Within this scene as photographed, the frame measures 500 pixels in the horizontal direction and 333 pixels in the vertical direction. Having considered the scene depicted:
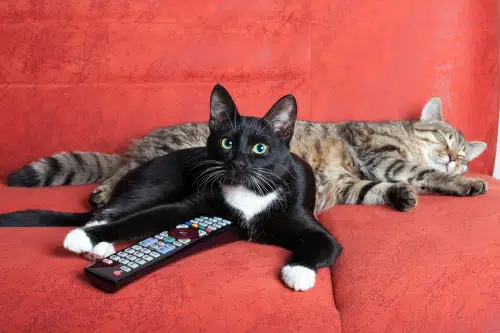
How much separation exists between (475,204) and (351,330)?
78 cm

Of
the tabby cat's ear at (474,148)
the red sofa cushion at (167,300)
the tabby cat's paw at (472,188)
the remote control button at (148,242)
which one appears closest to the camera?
the red sofa cushion at (167,300)

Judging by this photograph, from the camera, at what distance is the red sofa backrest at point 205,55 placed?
1.83m

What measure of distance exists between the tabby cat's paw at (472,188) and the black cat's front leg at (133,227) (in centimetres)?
88

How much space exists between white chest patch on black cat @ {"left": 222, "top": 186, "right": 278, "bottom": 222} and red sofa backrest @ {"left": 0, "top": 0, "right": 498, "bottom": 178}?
57cm

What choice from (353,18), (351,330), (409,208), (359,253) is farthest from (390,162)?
(351,330)

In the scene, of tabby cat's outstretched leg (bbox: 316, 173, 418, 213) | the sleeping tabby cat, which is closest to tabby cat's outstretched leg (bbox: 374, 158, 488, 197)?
the sleeping tabby cat

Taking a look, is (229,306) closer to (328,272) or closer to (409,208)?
(328,272)

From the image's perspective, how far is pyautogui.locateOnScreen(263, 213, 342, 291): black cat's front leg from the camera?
1.02 meters

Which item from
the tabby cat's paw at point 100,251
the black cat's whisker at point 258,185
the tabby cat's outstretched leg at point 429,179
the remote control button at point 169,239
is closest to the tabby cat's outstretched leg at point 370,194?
the tabby cat's outstretched leg at point 429,179

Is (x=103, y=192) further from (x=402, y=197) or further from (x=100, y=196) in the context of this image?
(x=402, y=197)

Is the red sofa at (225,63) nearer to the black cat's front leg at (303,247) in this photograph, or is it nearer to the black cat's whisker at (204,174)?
the black cat's whisker at (204,174)

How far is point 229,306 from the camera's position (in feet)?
3.12

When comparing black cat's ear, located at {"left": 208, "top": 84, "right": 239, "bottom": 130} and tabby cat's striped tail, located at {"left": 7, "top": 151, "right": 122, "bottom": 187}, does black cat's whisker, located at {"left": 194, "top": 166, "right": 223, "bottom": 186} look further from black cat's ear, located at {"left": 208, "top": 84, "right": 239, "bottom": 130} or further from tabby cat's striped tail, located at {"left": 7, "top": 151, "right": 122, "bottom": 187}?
tabby cat's striped tail, located at {"left": 7, "top": 151, "right": 122, "bottom": 187}

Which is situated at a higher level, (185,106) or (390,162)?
(185,106)
